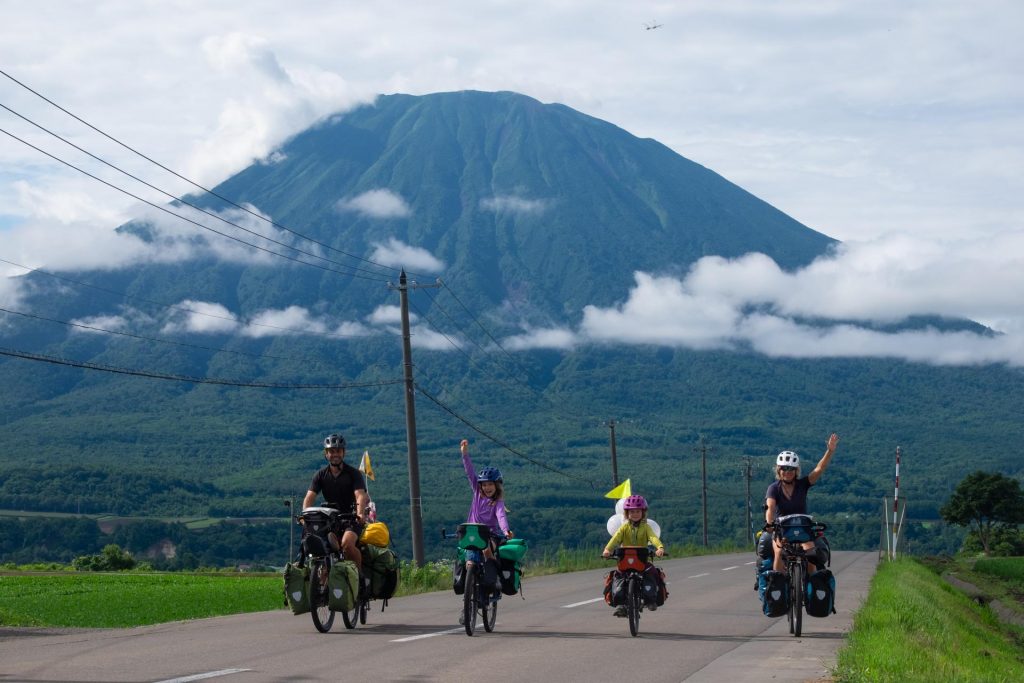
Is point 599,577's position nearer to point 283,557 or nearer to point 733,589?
point 733,589

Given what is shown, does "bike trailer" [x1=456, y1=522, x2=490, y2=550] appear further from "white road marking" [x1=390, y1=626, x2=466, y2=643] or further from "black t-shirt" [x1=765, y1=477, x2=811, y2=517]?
"black t-shirt" [x1=765, y1=477, x2=811, y2=517]

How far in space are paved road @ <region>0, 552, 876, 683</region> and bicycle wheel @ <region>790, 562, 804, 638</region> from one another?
0.60ft

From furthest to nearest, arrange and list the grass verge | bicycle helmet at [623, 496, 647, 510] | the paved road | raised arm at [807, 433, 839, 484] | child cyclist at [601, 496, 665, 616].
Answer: bicycle helmet at [623, 496, 647, 510], child cyclist at [601, 496, 665, 616], raised arm at [807, 433, 839, 484], the paved road, the grass verge

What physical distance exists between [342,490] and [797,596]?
4780mm

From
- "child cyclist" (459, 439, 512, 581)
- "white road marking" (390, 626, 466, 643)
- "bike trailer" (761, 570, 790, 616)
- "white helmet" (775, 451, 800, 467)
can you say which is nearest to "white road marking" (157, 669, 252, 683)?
"white road marking" (390, 626, 466, 643)

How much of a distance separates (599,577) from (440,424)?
14333 centimetres

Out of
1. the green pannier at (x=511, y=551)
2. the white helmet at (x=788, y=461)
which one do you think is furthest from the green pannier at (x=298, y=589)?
the white helmet at (x=788, y=461)

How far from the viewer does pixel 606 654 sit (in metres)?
12.9

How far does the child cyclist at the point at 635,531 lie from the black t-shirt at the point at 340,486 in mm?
2737

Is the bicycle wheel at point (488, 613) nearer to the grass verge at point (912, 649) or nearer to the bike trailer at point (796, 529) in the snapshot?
the bike trailer at point (796, 529)

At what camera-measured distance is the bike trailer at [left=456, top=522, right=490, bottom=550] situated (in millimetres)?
14453

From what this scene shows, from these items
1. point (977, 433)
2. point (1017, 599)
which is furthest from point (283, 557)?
point (977, 433)

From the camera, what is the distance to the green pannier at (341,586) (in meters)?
14.3

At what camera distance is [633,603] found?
14727 mm
